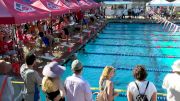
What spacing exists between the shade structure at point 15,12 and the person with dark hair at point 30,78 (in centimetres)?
310

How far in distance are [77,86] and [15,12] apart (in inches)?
168

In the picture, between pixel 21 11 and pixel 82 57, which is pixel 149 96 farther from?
pixel 82 57

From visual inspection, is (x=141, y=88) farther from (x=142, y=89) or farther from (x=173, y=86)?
(x=173, y=86)

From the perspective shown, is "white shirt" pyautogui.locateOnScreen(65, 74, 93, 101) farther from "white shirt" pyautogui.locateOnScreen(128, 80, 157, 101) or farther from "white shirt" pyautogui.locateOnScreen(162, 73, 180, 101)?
"white shirt" pyautogui.locateOnScreen(162, 73, 180, 101)

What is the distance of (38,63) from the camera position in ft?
32.1

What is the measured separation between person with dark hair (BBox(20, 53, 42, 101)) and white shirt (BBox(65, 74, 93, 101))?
0.57 m

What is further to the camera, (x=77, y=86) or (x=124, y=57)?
(x=124, y=57)

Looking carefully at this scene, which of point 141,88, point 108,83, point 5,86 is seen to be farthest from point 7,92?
point 141,88

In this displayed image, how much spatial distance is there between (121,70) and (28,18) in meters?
3.81

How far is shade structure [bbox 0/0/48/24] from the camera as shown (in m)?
6.97

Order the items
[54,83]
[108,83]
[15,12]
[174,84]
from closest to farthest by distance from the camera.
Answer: [174,84] < [54,83] < [108,83] < [15,12]

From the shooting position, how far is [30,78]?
4.09 m

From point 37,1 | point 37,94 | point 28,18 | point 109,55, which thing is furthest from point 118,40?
point 37,94

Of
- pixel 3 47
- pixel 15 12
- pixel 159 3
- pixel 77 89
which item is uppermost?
pixel 159 3
